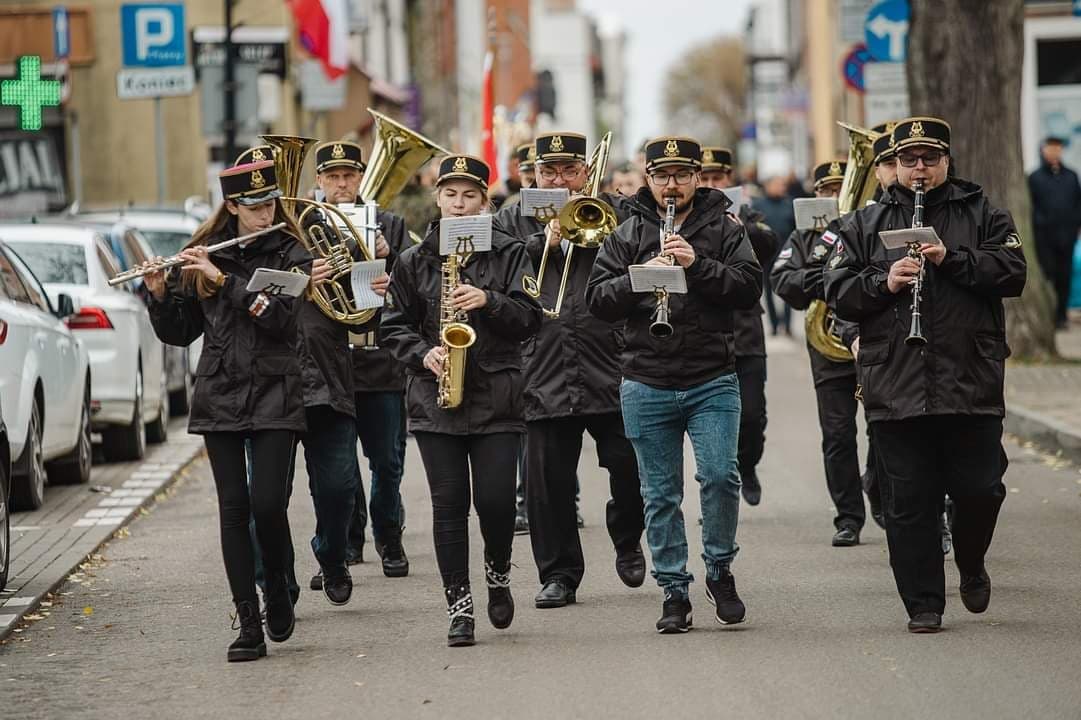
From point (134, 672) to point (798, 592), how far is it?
2985 mm

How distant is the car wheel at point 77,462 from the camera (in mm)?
14641

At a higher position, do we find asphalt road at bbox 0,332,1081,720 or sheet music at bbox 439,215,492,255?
sheet music at bbox 439,215,492,255

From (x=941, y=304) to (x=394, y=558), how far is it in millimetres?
3328

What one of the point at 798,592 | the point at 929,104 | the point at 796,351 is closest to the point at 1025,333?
the point at 929,104

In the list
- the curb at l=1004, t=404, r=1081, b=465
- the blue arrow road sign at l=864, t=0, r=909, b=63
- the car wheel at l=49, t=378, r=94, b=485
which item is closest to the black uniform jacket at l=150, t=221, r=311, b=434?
the car wheel at l=49, t=378, r=94, b=485

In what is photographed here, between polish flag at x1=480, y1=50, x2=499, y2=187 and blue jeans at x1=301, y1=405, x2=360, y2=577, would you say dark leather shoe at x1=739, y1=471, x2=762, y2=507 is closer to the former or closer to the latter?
blue jeans at x1=301, y1=405, x2=360, y2=577

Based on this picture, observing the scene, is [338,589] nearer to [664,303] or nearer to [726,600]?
[726,600]

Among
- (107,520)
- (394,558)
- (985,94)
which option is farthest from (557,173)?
(985,94)

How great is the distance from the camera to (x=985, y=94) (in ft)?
66.9

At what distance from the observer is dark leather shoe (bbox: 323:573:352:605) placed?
9758 mm

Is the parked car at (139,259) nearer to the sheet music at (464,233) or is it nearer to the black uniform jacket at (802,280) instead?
the black uniform jacket at (802,280)

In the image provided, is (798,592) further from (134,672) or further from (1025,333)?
(1025,333)

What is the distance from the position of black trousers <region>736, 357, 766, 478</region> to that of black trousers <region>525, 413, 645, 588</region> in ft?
8.27

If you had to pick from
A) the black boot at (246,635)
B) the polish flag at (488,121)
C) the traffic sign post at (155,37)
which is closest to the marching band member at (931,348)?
the black boot at (246,635)
